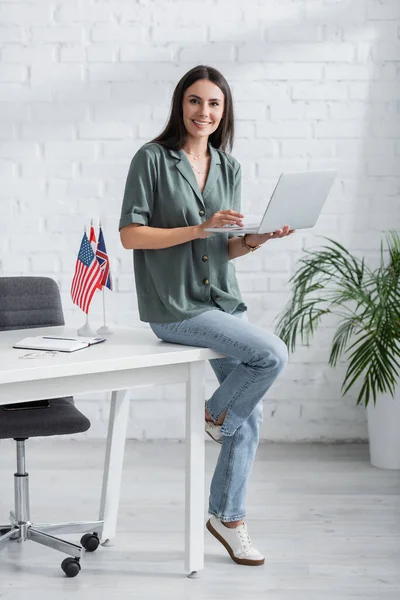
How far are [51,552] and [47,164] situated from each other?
6.37 ft

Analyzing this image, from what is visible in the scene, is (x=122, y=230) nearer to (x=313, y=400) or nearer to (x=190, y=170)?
(x=190, y=170)

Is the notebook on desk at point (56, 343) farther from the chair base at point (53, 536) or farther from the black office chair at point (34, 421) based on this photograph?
the chair base at point (53, 536)

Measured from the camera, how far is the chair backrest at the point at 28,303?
3082 mm

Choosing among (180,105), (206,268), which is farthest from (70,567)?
(180,105)

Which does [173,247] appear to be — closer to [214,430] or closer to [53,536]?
[214,430]

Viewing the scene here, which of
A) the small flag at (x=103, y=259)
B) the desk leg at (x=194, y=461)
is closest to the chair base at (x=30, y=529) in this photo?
the desk leg at (x=194, y=461)

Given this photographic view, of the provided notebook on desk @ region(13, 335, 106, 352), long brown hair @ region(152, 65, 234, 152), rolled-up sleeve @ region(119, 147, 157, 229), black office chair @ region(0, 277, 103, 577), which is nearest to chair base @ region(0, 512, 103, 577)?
black office chair @ region(0, 277, 103, 577)

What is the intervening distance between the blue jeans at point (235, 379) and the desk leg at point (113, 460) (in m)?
→ 0.32

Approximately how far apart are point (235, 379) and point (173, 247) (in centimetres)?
43

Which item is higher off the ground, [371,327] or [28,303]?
[28,303]

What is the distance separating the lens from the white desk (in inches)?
94.7

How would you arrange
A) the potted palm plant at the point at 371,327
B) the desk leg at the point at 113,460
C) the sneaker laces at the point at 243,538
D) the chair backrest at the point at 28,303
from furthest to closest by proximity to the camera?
the potted palm plant at the point at 371,327 → the chair backrest at the point at 28,303 → the desk leg at the point at 113,460 → the sneaker laces at the point at 243,538

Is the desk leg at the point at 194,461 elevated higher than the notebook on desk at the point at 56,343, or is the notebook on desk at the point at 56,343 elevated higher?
the notebook on desk at the point at 56,343

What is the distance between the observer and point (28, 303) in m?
3.12
